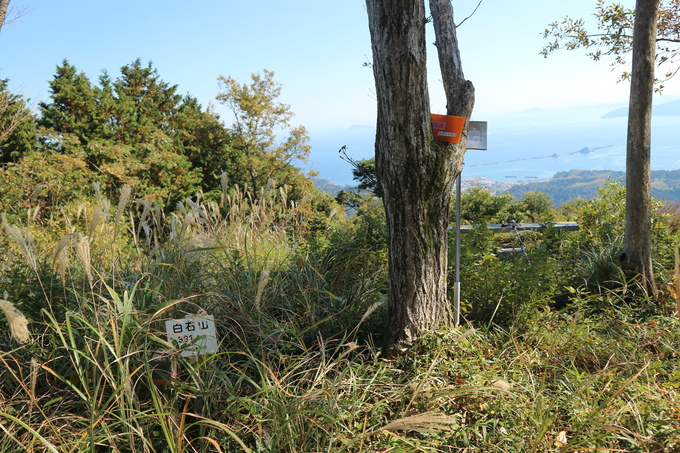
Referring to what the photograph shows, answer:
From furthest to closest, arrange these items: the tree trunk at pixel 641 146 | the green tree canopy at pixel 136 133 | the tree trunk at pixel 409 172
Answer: the green tree canopy at pixel 136 133 < the tree trunk at pixel 641 146 < the tree trunk at pixel 409 172

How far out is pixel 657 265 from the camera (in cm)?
423

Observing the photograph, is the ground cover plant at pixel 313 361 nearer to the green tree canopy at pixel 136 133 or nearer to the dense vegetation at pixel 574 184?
the green tree canopy at pixel 136 133

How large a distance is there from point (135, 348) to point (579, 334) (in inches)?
106

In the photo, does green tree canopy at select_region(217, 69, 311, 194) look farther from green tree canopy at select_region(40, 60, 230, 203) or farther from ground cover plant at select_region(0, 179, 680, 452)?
ground cover plant at select_region(0, 179, 680, 452)

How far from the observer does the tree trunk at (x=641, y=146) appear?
384 centimetres

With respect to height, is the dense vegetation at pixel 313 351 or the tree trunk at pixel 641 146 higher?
the tree trunk at pixel 641 146

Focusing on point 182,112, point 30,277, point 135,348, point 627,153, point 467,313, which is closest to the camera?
point 135,348

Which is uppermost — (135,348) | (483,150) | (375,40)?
(375,40)

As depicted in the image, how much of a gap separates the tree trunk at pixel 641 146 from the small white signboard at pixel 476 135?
6.22ft

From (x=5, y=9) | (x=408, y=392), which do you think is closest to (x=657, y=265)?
(x=408, y=392)

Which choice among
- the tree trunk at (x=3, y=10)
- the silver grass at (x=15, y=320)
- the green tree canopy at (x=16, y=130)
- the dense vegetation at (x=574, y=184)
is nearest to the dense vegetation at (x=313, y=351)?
the silver grass at (x=15, y=320)

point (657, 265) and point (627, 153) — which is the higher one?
point (627, 153)

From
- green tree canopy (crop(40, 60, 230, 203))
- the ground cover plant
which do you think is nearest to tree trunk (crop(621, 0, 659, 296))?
the ground cover plant

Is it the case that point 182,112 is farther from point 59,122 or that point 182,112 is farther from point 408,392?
point 408,392
